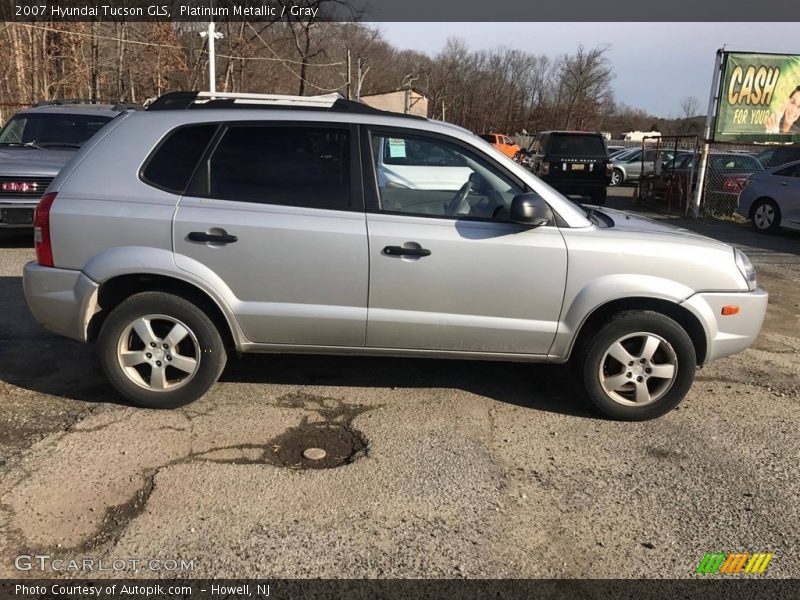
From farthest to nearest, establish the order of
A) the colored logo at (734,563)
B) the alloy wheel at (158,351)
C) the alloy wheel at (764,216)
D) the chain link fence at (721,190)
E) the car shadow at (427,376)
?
the chain link fence at (721,190), the alloy wheel at (764,216), the car shadow at (427,376), the alloy wheel at (158,351), the colored logo at (734,563)

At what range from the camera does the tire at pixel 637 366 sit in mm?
3891

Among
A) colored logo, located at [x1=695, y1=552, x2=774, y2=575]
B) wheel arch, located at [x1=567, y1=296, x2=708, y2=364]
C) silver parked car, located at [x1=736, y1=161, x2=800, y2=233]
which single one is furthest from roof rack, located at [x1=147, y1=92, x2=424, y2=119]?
silver parked car, located at [x1=736, y1=161, x2=800, y2=233]

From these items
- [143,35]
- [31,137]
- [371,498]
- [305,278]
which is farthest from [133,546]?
[143,35]

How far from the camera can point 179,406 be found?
4008 millimetres

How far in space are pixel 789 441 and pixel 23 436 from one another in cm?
456

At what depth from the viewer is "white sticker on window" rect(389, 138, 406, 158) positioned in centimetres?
397

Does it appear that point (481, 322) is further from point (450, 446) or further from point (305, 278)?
point (305, 278)

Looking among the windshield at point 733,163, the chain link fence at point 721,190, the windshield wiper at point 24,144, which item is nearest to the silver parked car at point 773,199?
the chain link fence at point 721,190

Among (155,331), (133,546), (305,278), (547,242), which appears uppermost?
(547,242)

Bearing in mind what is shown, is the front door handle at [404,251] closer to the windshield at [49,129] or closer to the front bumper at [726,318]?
the front bumper at [726,318]

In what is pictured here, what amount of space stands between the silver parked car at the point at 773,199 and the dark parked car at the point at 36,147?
38.6ft

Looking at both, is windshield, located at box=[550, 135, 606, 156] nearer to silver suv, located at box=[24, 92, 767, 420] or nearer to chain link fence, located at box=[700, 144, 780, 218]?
chain link fence, located at box=[700, 144, 780, 218]

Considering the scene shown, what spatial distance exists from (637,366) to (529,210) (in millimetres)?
1226

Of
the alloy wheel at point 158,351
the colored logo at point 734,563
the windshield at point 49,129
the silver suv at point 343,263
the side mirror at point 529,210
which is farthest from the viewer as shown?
the windshield at point 49,129
